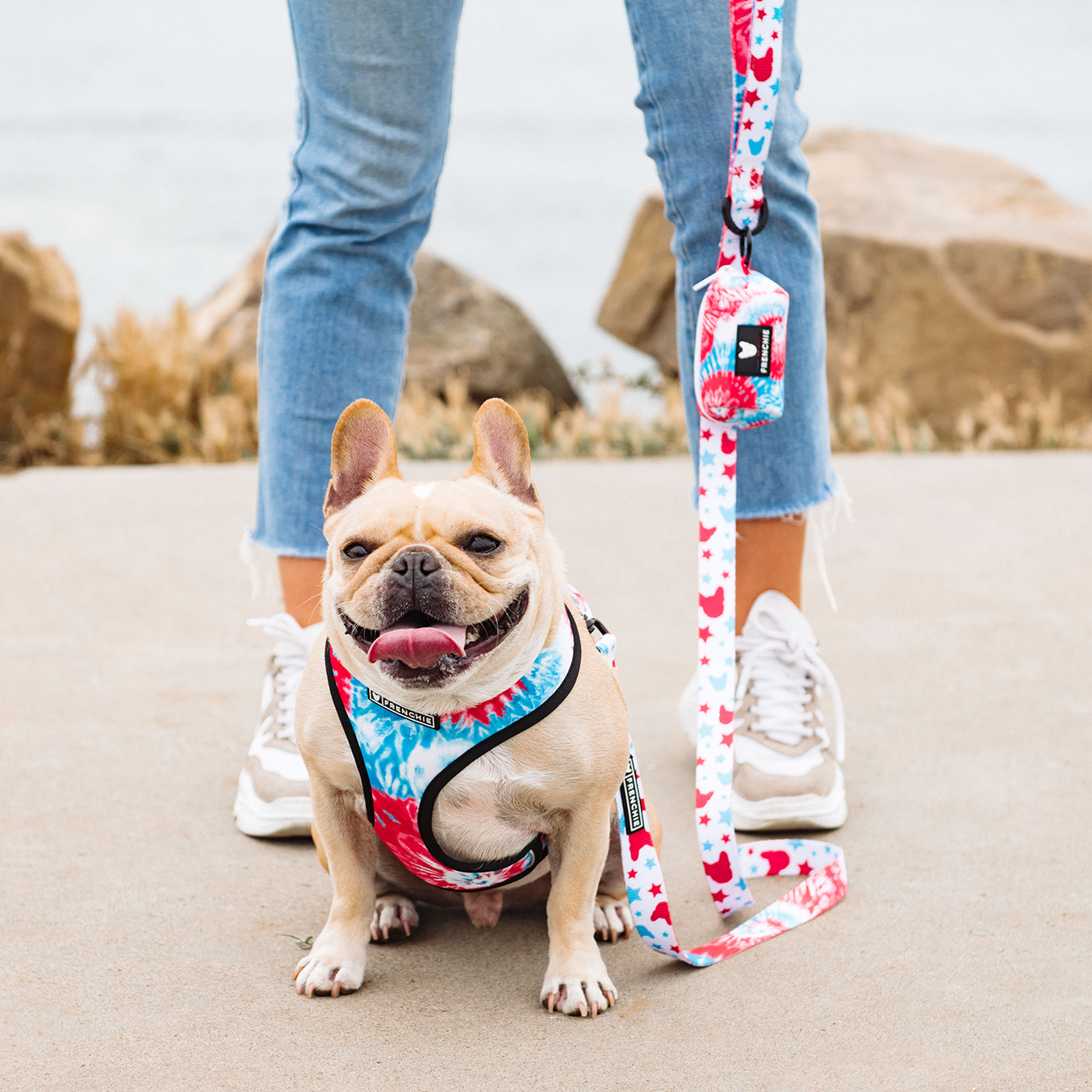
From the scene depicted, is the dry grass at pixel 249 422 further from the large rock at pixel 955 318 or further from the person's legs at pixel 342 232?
the person's legs at pixel 342 232

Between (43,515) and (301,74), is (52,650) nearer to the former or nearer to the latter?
(43,515)

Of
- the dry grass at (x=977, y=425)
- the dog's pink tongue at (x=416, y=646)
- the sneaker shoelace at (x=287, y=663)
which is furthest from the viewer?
the dry grass at (x=977, y=425)

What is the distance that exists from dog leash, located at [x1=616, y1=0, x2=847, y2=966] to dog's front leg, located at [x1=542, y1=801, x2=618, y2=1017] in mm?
177

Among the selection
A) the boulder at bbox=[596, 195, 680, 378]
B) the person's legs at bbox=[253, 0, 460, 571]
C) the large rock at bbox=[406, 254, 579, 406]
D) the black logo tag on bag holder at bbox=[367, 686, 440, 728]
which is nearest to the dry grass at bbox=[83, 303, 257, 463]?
the large rock at bbox=[406, 254, 579, 406]

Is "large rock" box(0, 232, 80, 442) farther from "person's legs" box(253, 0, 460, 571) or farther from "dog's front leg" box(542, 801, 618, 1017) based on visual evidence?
"dog's front leg" box(542, 801, 618, 1017)

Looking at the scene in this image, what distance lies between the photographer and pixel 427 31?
2.09 metres

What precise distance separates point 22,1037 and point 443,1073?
20.8 inches

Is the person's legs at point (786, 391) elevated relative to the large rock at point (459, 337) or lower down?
elevated

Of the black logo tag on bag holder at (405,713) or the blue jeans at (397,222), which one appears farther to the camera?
the blue jeans at (397,222)

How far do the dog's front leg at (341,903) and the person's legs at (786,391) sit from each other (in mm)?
783

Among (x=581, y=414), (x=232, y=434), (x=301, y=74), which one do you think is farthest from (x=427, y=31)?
(x=581, y=414)

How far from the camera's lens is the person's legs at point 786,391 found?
204 cm

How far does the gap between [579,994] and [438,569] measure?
0.59 meters

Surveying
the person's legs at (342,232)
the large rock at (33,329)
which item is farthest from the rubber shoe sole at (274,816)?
the large rock at (33,329)
